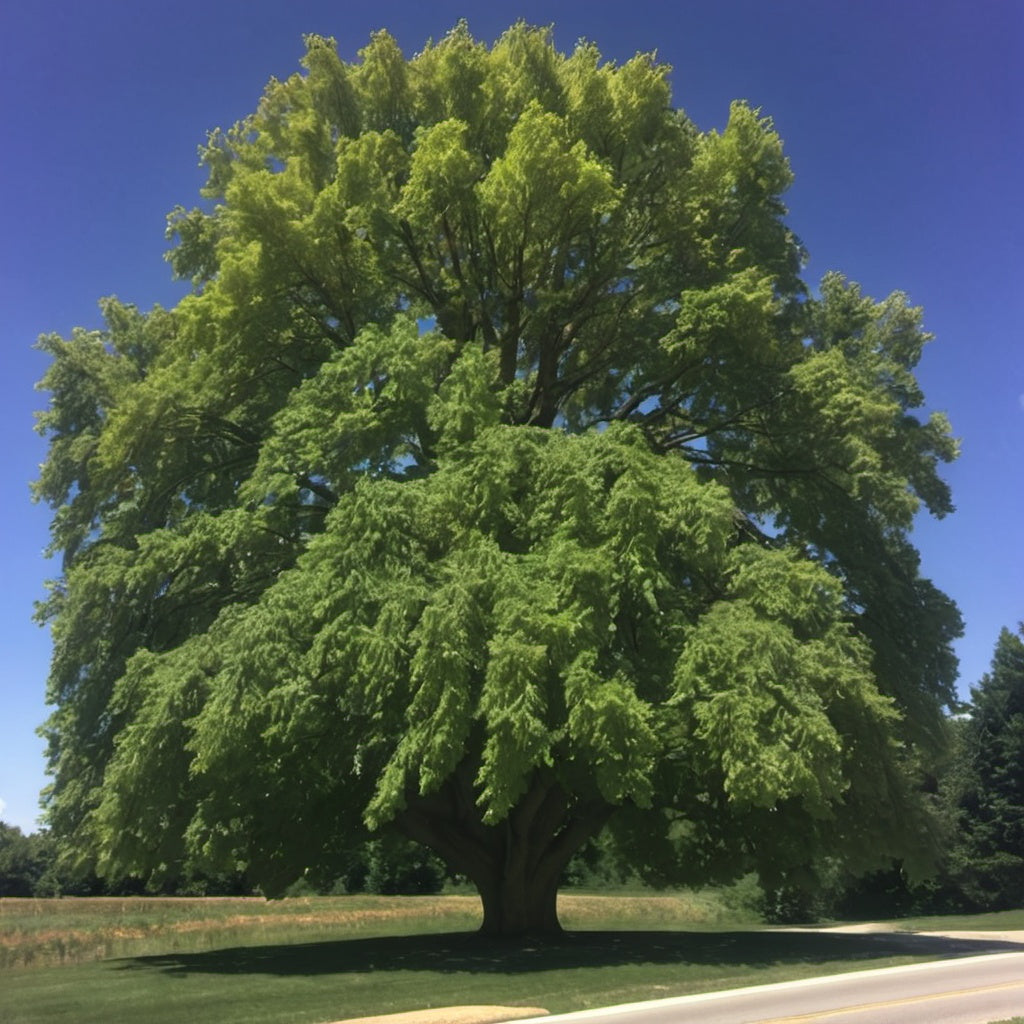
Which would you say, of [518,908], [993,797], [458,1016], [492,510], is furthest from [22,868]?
[458,1016]

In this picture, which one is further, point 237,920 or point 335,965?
point 237,920

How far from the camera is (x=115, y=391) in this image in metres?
21.8

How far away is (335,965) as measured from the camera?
17750 millimetres

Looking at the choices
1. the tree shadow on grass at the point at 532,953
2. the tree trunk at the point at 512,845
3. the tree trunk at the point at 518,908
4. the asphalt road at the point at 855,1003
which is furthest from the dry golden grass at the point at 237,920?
the asphalt road at the point at 855,1003

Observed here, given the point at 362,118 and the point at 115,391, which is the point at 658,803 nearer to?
the point at 115,391

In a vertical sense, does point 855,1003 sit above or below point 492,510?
below

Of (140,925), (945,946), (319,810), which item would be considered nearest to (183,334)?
(319,810)

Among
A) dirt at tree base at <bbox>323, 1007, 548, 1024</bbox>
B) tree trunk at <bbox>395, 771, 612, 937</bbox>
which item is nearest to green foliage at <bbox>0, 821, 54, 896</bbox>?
tree trunk at <bbox>395, 771, 612, 937</bbox>

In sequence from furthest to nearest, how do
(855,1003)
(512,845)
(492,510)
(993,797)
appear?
(993,797)
(512,845)
(492,510)
(855,1003)

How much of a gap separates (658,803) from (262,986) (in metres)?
10.3

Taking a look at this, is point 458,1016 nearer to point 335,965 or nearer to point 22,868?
point 335,965

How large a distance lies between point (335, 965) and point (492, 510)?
28.9 ft

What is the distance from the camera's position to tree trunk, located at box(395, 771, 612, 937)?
2073 centimetres

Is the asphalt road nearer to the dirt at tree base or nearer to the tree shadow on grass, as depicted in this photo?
the dirt at tree base
